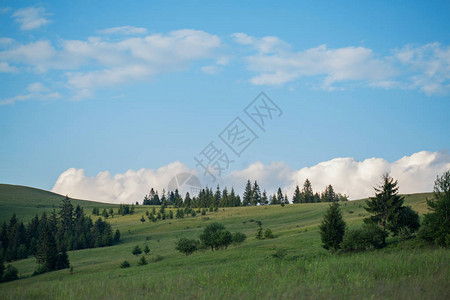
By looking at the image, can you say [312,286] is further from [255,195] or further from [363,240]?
[255,195]

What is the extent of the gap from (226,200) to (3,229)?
348 ft

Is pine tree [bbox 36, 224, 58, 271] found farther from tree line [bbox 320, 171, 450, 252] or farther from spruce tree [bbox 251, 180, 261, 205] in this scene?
spruce tree [bbox 251, 180, 261, 205]

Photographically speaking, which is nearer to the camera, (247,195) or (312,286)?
(312,286)

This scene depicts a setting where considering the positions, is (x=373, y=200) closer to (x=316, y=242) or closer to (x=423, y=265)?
(x=316, y=242)

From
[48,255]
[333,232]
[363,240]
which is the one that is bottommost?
[48,255]

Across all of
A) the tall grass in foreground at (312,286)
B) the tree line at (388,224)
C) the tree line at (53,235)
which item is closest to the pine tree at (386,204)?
the tree line at (388,224)

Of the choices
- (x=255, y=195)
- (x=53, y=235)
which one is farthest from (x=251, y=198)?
(x=53, y=235)

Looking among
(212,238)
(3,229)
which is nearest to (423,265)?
(212,238)

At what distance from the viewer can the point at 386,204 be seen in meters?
44.1

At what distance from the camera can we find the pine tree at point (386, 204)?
140 feet

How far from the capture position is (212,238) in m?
60.2

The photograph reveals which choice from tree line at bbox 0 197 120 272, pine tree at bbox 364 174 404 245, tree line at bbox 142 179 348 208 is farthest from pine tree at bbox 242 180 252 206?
pine tree at bbox 364 174 404 245

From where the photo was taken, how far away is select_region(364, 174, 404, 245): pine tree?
42719mm

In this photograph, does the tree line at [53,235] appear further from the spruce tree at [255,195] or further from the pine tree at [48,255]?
the spruce tree at [255,195]
